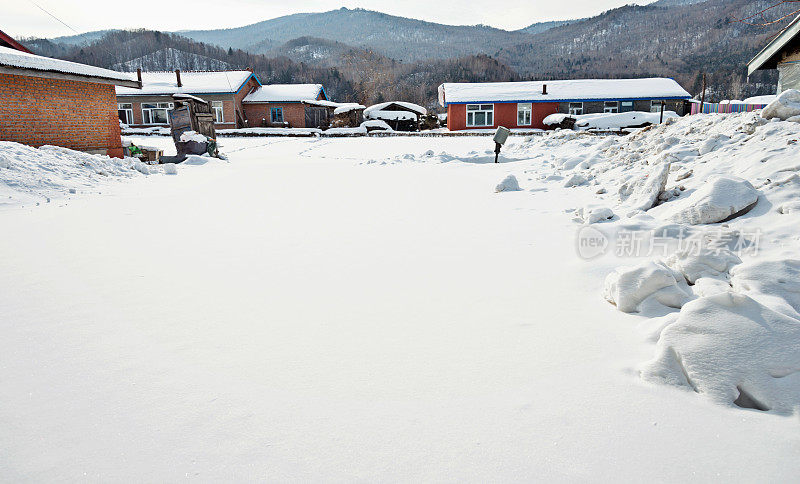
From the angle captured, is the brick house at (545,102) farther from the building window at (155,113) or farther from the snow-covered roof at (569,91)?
the building window at (155,113)

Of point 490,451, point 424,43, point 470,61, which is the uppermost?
point 424,43

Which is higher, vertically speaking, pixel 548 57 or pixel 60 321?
pixel 548 57

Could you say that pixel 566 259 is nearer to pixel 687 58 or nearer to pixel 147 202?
pixel 147 202

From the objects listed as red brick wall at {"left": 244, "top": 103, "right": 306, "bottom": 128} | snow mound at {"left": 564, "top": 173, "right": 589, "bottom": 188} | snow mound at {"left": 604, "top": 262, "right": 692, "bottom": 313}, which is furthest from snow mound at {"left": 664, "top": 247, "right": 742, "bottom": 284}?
red brick wall at {"left": 244, "top": 103, "right": 306, "bottom": 128}

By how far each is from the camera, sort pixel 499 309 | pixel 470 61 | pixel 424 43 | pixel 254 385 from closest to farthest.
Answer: pixel 254 385, pixel 499 309, pixel 470 61, pixel 424 43

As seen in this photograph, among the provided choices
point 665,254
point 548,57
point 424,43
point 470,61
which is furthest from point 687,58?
point 665,254

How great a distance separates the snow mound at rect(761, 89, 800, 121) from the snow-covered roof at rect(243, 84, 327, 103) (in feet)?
110

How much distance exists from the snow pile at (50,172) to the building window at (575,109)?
30466 millimetres

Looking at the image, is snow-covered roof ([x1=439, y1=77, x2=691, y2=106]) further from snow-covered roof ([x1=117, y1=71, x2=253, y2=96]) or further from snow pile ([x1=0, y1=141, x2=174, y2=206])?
snow pile ([x1=0, y1=141, x2=174, y2=206])

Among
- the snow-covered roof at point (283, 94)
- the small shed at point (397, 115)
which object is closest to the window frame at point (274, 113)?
the snow-covered roof at point (283, 94)

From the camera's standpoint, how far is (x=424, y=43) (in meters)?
176

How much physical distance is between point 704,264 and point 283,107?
37.2 metres

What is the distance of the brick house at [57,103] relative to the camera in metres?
9.55

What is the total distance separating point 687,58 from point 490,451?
134 metres
